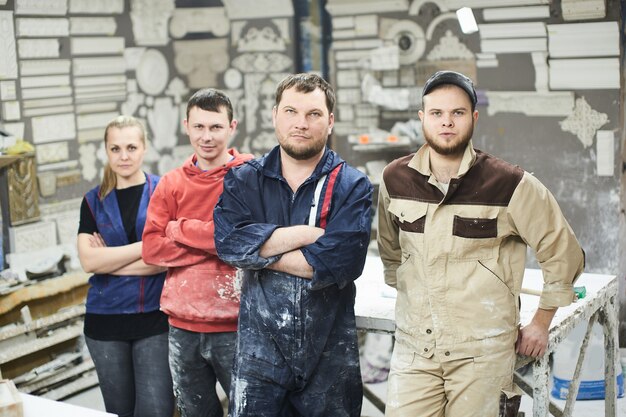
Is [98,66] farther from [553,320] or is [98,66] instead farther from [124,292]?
[553,320]

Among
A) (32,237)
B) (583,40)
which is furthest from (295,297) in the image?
(583,40)

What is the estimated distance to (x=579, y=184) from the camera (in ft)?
15.8

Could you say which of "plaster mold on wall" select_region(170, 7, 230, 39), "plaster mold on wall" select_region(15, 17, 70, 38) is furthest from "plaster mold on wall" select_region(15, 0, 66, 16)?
"plaster mold on wall" select_region(170, 7, 230, 39)

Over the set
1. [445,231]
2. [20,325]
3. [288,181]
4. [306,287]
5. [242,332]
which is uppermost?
[288,181]

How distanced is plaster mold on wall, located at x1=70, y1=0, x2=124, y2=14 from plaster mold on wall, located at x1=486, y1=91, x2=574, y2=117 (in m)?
2.54

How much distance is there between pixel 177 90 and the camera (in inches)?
233

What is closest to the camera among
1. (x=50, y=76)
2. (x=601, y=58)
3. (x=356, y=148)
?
(x=601, y=58)

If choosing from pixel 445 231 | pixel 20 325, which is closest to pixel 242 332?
pixel 445 231

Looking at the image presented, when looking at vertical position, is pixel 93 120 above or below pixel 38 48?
below

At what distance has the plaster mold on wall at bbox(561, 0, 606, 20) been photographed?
4.58m

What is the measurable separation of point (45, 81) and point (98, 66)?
470mm

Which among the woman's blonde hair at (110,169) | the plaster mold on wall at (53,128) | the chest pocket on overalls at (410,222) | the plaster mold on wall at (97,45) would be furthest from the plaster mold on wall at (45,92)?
the chest pocket on overalls at (410,222)

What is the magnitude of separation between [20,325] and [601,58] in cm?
366

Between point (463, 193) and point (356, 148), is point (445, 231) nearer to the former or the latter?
point (463, 193)
